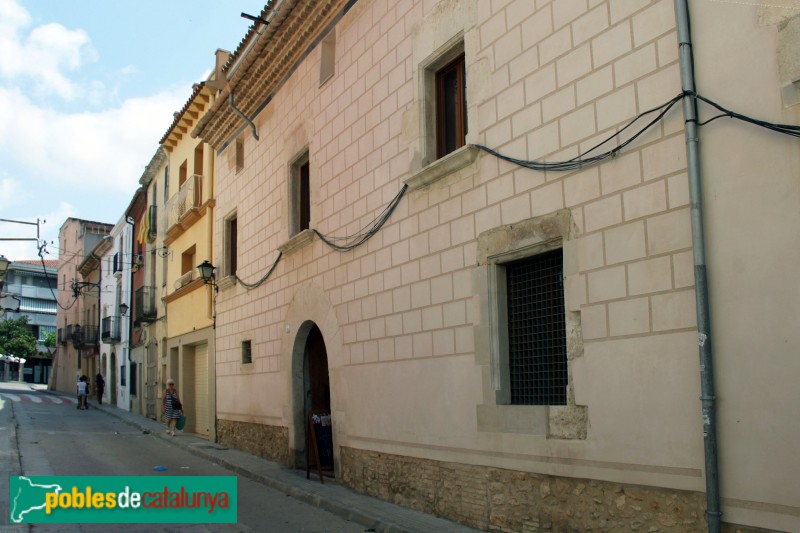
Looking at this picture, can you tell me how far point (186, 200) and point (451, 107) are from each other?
12945 mm

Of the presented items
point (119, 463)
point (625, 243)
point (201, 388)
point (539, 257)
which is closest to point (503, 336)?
point (539, 257)

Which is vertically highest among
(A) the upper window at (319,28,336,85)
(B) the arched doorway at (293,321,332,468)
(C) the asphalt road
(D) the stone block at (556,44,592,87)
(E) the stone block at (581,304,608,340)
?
(A) the upper window at (319,28,336,85)

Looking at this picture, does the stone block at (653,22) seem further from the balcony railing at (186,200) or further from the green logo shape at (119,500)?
the balcony railing at (186,200)

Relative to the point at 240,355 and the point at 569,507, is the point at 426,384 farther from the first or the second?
the point at 240,355

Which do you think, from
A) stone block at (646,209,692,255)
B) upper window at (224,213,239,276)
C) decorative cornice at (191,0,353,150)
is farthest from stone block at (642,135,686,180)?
upper window at (224,213,239,276)

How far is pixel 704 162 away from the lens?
5.29 metres

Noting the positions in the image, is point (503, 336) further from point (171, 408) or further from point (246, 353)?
point (171, 408)

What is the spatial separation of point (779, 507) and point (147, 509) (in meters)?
7.04

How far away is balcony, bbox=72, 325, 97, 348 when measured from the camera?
1560 inches

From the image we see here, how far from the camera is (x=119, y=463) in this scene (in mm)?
13281

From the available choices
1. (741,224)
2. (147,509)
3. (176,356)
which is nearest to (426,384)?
(147,509)

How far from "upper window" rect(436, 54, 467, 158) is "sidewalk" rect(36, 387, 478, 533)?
13.6 ft

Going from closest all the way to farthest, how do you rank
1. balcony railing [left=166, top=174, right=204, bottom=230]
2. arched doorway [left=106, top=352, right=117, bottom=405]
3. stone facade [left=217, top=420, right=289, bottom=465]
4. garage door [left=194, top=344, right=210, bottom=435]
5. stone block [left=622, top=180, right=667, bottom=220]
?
stone block [left=622, top=180, right=667, bottom=220]
stone facade [left=217, top=420, right=289, bottom=465]
garage door [left=194, top=344, right=210, bottom=435]
balcony railing [left=166, top=174, right=204, bottom=230]
arched doorway [left=106, top=352, right=117, bottom=405]

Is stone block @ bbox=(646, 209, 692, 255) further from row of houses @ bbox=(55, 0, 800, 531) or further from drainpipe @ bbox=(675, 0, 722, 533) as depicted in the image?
drainpipe @ bbox=(675, 0, 722, 533)
